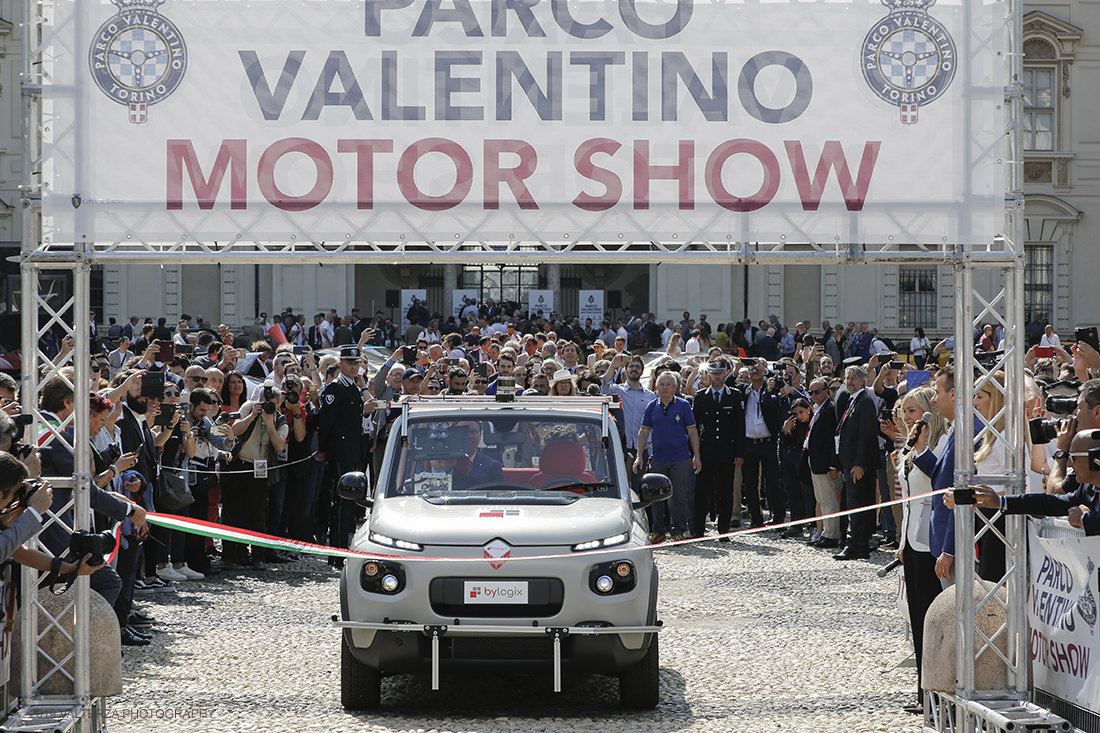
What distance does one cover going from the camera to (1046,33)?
40312mm

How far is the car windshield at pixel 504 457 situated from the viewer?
768cm

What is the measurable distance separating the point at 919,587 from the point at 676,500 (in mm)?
6999

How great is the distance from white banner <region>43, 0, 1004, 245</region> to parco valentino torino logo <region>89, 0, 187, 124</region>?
0.01m

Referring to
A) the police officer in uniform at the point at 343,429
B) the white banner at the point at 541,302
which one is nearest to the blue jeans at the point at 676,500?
the police officer in uniform at the point at 343,429

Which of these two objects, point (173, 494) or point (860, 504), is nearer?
point (173, 494)

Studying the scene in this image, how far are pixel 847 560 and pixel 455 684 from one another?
20.9 ft

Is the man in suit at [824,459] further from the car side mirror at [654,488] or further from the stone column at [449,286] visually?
the stone column at [449,286]

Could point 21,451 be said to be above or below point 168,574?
above

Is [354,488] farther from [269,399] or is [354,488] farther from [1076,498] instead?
[269,399]

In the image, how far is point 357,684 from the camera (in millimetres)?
7043

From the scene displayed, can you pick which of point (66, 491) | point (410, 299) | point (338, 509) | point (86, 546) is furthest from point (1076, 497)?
point (410, 299)

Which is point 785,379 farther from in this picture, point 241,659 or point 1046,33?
point 1046,33

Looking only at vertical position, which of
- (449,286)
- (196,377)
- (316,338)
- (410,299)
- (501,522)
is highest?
(449,286)

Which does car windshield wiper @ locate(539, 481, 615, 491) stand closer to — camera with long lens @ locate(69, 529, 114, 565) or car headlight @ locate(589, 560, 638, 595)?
car headlight @ locate(589, 560, 638, 595)
